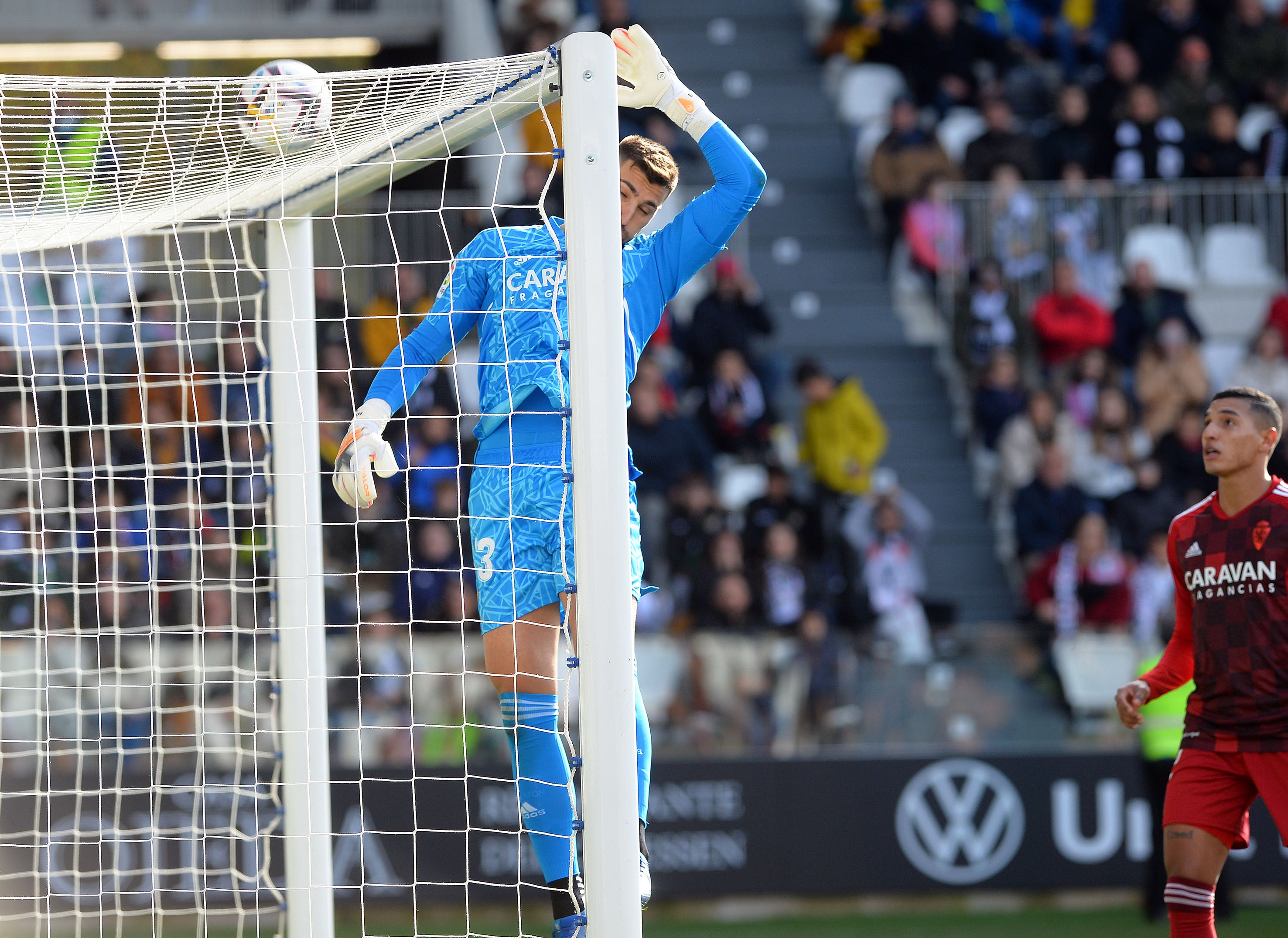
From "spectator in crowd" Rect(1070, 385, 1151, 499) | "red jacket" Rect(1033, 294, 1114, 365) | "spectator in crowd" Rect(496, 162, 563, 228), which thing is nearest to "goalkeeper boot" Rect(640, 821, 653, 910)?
"spectator in crowd" Rect(496, 162, 563, 228)

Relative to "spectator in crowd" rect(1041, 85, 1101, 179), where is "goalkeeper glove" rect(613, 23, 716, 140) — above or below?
below

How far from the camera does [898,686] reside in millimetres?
8836

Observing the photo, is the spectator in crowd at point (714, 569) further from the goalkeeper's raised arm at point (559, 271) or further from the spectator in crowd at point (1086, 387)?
the goalkeeper's raised arm at point (559, 271)

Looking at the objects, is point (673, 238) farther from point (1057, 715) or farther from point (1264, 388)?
point (1264, 388)

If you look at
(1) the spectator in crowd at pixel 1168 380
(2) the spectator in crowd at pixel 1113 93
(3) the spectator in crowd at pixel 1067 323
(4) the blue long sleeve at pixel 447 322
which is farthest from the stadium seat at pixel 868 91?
(4) the blue long sleeve at pixel 447 322

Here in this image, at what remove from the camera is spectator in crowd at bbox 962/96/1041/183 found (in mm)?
12461

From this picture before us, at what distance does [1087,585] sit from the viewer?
10.0m

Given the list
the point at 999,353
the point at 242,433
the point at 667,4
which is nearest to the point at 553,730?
the point at 242,433

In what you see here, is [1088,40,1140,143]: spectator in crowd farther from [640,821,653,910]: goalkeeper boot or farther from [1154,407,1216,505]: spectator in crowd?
[640,821,653,910]: goalkeeper boot

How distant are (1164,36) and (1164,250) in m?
2.11

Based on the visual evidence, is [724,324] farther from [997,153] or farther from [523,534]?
[523,534]

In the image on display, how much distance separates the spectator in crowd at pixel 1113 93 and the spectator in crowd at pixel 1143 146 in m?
0.05

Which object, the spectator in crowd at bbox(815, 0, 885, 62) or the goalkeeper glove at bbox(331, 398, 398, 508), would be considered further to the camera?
the spectator in crowd at bbox(815, 0, 885, 62)

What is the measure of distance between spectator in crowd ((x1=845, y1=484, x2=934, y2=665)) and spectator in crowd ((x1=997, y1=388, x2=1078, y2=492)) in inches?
47.0
